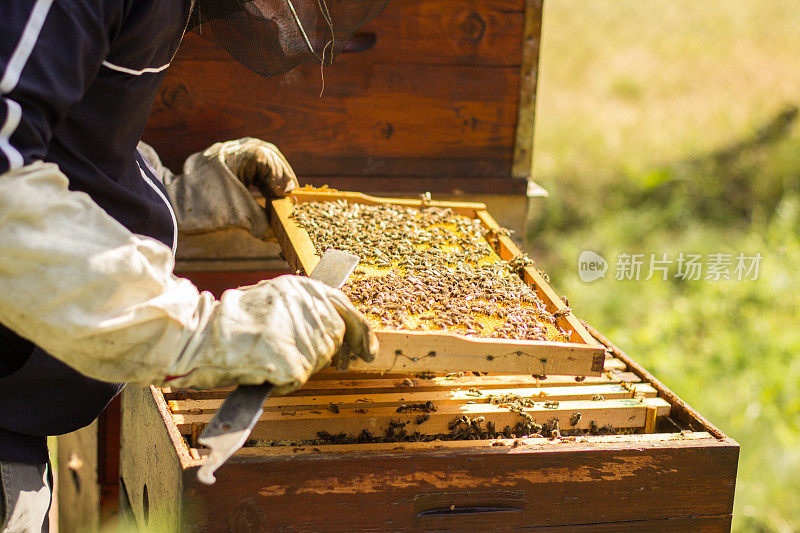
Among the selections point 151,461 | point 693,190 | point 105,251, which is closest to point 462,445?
point 151,461

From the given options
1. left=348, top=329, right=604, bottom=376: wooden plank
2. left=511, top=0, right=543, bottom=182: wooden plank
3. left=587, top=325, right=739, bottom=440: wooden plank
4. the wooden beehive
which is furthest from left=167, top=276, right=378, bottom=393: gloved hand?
left=511, top=0, right=543, bottom=182: wooden plank

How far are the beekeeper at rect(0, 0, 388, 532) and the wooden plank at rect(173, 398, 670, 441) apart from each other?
1.05 feet

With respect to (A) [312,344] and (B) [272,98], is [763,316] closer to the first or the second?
(B) [272,98]

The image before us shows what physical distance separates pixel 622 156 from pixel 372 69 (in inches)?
162

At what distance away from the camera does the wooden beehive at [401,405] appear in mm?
1578

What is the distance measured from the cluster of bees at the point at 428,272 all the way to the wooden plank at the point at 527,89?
616mm

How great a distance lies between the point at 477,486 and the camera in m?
1.63

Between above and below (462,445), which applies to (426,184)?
above

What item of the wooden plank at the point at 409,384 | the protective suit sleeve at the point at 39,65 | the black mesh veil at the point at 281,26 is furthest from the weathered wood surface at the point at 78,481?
the protective suit sleeve at the point at 39,65

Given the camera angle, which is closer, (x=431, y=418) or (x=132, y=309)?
(x=132, y=309)

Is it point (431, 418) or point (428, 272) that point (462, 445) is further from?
point (428, 272)

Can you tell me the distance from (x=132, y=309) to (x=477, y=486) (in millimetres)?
778

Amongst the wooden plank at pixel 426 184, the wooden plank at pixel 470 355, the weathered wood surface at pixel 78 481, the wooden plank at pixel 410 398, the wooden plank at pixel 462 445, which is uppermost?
the wooden plank at pixel 426 184

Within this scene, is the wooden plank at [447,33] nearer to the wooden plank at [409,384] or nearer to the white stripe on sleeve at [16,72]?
the wooden plank at [409,384]
